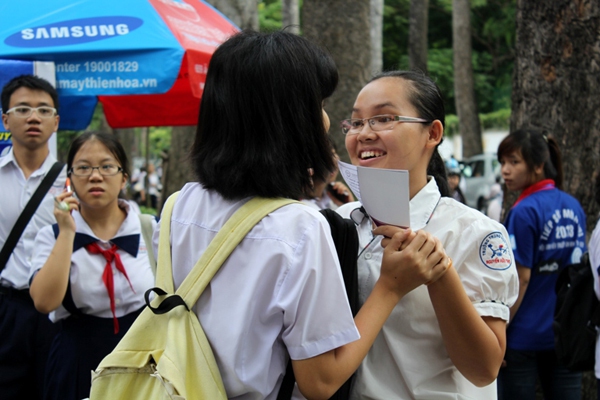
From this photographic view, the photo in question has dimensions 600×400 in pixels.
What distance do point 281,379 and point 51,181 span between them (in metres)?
2.77

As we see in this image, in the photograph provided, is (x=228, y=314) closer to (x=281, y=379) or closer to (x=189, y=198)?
(x=281, y=379)

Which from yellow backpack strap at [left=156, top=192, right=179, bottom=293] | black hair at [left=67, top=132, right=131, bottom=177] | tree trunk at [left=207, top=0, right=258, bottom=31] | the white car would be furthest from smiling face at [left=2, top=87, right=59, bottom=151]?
the white car

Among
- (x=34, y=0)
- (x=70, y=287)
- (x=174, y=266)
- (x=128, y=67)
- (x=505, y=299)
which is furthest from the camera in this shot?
(x=34, y=0)

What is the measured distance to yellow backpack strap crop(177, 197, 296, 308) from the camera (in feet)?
5.81

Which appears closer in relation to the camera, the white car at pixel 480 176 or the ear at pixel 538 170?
the ear at pixel 538 170

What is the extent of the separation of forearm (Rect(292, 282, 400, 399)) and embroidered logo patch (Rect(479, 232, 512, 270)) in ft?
1.25

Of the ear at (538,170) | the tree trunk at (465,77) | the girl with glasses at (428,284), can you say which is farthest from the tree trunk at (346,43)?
the tree trunk at (465,77)

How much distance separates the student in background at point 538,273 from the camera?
4.06 meters

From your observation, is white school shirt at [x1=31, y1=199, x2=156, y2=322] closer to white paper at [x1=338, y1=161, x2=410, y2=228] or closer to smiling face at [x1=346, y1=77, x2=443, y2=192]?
smiling face at [x1=346, y1=77, x2=443, y2=192]

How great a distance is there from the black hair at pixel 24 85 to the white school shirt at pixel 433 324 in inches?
115

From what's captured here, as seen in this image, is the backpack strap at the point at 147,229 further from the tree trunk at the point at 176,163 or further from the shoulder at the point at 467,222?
the tree trunk at the point at 176,163

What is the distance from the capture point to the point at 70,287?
345 centimetres

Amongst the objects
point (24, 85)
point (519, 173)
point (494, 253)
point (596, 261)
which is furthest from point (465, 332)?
point (24, 85)

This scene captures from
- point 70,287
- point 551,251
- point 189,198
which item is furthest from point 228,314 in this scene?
point 551,251
